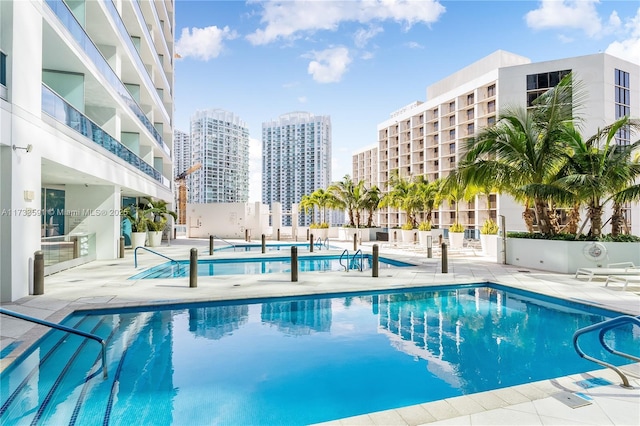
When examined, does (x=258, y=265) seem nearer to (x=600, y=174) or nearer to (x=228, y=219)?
(x=600, y=174)

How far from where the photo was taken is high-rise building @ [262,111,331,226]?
87.0 metres

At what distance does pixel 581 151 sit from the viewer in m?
12.0

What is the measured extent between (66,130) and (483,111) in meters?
42.3

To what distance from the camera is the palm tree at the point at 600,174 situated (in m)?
11.1

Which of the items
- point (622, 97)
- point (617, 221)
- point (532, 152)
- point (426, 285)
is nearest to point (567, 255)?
point (617, 221)

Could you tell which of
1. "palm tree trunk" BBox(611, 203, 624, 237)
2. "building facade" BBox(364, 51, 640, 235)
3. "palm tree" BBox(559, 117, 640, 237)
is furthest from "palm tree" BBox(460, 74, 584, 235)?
"building facade" BBox(364, 51, 640, 235)

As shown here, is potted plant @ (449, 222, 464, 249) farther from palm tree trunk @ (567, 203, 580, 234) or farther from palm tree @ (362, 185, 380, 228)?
palm tree @ (362, 185, 380, 228)

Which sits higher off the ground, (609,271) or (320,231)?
(320,231)

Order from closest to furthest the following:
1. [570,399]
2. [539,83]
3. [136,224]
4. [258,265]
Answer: [570,399]
[258,265]
[136,224]
[539,83]

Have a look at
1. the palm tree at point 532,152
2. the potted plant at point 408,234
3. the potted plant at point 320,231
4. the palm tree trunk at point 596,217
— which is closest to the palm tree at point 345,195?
the potted plant at point 320,231

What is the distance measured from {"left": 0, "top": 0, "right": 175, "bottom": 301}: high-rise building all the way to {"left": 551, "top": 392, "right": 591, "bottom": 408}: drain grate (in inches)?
377

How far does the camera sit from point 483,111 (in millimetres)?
42594

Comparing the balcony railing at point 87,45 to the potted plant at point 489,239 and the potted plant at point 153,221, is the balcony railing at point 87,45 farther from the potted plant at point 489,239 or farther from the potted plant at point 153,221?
the potted plant at point 489,239

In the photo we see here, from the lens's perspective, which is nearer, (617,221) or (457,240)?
(617,221)
